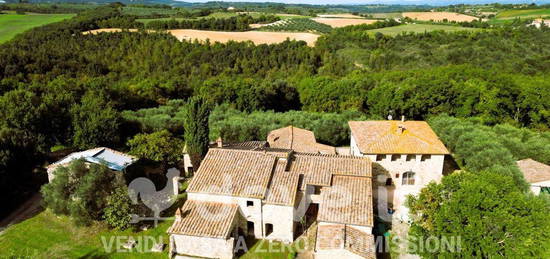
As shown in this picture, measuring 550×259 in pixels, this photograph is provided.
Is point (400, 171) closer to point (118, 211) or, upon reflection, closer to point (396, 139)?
point (396, 139)

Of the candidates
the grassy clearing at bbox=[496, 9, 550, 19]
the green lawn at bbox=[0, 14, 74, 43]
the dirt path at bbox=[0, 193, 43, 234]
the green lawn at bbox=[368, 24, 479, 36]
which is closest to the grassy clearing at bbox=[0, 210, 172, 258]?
the dirt path at bbox=[0, 193, 43, 234]

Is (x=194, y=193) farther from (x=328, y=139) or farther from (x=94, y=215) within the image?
(x=328, y=139)

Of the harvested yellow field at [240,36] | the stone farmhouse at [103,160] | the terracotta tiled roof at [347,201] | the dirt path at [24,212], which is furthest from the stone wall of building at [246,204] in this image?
the harvested yellow field at [240,36]

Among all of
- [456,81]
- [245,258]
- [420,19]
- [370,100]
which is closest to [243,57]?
[370,100]

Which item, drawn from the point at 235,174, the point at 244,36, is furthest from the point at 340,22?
the point at 235,174

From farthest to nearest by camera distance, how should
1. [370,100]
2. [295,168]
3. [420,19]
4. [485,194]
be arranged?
[420,19], [370,100], [295,168], [485,194]
